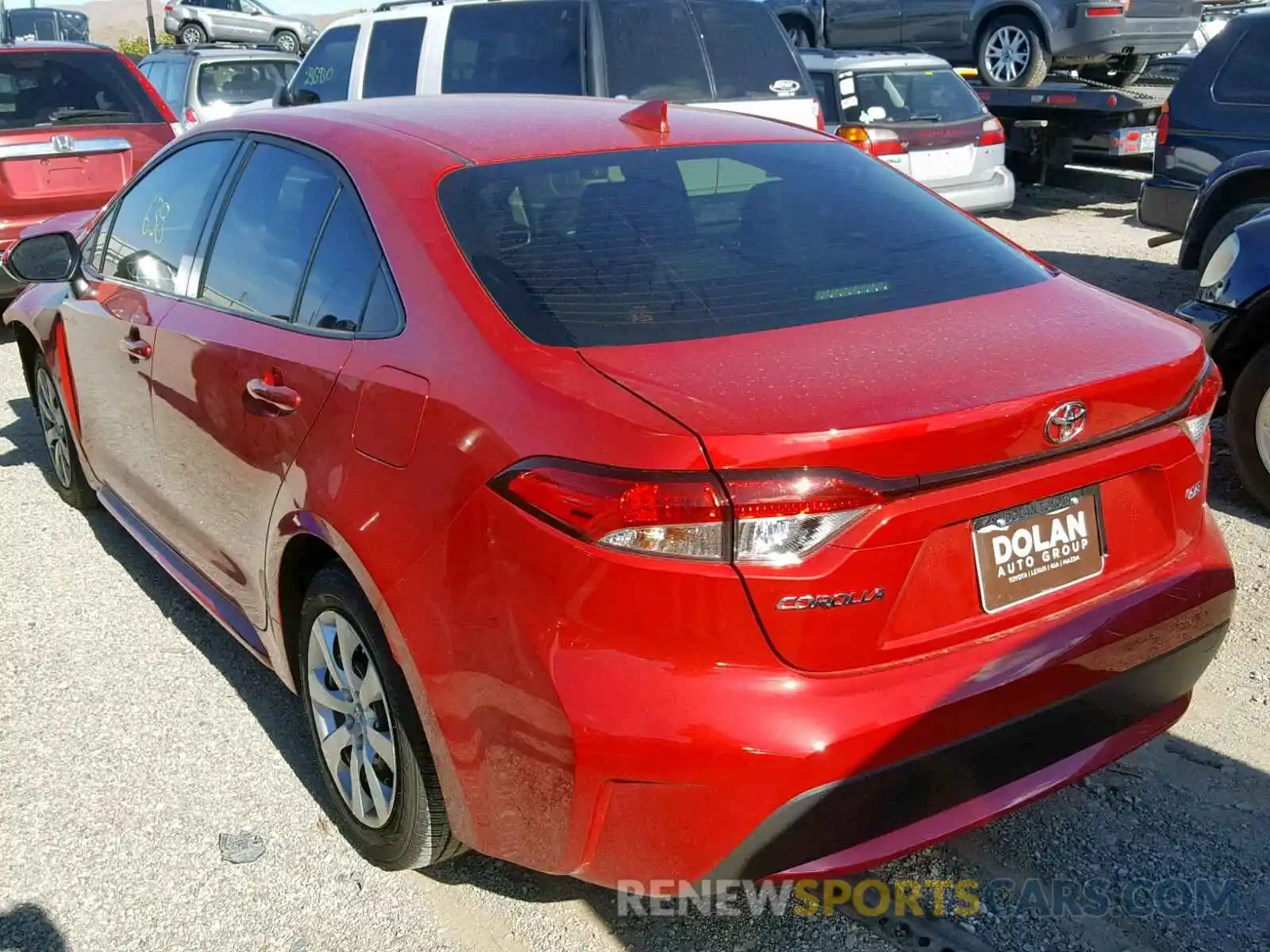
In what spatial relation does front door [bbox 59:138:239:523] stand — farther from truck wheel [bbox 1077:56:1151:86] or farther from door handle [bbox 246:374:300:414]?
truck wheel [bbox 1077:56:1151:86]

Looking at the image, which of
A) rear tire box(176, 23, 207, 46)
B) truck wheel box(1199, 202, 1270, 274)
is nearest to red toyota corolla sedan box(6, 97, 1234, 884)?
truck wheel box(1199, 202, 1270, 274)

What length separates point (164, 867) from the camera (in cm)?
304

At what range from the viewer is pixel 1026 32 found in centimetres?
1412

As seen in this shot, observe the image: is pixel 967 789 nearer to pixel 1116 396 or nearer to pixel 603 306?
pixel 1116 396

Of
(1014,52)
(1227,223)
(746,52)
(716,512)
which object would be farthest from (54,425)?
(1014,52)

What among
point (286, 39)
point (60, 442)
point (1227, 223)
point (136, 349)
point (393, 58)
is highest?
point (393, 58)

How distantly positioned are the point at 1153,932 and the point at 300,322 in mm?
2318

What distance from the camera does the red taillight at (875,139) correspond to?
9.45 metres

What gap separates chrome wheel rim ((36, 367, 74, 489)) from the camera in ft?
16.9

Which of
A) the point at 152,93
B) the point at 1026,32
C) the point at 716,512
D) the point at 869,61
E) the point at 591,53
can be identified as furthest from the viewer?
the point at 1026,32

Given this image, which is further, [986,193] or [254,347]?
[986,193]

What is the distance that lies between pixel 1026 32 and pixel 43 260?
12322 millimetres

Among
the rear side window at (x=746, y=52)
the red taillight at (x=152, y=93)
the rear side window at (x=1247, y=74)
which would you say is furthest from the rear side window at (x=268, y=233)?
the rear side window at (x=1247, y=74)

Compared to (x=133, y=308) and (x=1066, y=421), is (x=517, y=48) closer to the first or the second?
(x=133, y=308)
